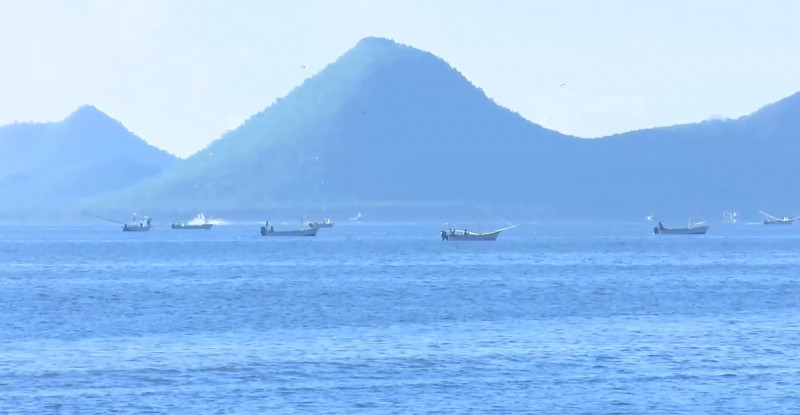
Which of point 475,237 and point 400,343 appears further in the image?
point 475,237

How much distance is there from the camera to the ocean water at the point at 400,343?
3866 cm

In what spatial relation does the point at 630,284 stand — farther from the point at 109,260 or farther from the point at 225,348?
the point at 109,260

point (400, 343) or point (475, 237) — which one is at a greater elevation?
point (475, 237)

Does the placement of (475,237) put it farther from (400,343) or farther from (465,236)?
(400,343)

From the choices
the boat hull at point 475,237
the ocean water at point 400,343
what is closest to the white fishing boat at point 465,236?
the boat hull at point 475,237

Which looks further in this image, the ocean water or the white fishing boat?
the white fishing boat

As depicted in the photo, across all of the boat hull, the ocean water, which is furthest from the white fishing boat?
the ocean water

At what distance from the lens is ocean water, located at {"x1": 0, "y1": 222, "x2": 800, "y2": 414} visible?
127ft

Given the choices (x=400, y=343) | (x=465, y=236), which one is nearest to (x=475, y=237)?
(x=465, y=236)

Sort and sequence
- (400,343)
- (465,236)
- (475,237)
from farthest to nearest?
1. (475,237)
2. (465,236)
3. (400,343)

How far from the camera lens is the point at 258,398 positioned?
127 ft

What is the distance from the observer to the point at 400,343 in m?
52.0

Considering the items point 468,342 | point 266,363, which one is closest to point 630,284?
point 468,342

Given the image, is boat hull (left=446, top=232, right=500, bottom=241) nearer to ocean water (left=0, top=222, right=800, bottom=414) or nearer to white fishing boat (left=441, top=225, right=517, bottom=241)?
white fishing boat (left=441, top=225, right=517, bottom=241)
